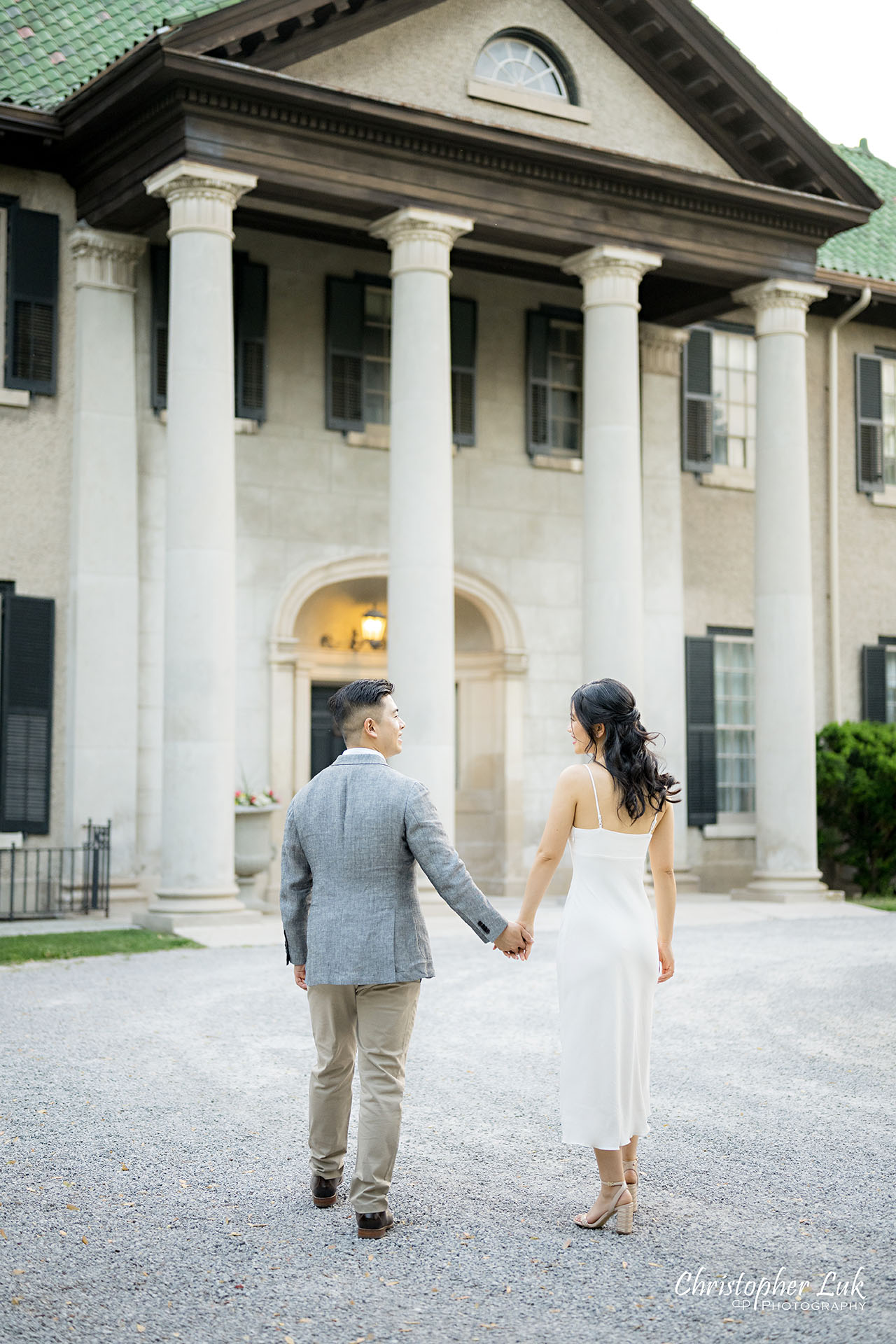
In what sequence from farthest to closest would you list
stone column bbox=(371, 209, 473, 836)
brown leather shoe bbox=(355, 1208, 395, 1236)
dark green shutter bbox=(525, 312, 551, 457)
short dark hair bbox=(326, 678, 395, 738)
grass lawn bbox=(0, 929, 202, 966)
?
dark green shutter bbox=(525, 312, 551, 457) → stone column bbox=(371, 209, 473, 836) → grass lawn bbox=(0, 929, 202, 966) → short dark hair bbox=(326, 678, 395, 738) → brown leather shoe bbox=(355, 1208, 395, 1236)

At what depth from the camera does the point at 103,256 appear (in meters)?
16.8

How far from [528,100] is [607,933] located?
1392 cm

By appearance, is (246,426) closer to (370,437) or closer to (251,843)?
(370,437)

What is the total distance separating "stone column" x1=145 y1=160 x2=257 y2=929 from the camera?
1473 centimetres

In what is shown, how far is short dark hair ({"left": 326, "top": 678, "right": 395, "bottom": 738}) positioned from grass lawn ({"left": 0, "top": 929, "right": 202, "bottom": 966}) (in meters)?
7.74

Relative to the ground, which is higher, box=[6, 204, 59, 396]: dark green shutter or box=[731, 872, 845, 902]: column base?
box=[6, 204, 59, 396]: dark green shutter

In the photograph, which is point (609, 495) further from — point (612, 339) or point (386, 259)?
point (386, 259)

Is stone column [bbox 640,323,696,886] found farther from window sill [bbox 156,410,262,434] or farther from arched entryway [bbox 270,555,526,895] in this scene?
window sill [bbox 156,410,262,434]

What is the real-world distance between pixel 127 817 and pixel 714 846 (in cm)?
824

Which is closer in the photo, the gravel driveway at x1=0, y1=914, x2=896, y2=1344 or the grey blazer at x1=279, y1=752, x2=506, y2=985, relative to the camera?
the gravel driveway at x1=0, y1=914, x2=896, y2=1344

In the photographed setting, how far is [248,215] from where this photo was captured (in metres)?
17.5

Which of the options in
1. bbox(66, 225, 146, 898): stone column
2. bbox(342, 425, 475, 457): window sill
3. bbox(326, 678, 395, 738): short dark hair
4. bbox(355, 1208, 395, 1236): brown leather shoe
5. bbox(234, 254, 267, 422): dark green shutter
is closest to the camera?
bbox(355, 1208, 395, 1236): brown leather shoe

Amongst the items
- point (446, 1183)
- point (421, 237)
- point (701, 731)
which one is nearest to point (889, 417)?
point (701, 731)

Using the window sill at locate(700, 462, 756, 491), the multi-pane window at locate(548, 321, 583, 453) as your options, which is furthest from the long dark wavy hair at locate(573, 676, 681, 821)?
the window sill at locate(700, 462, 756, 491)
